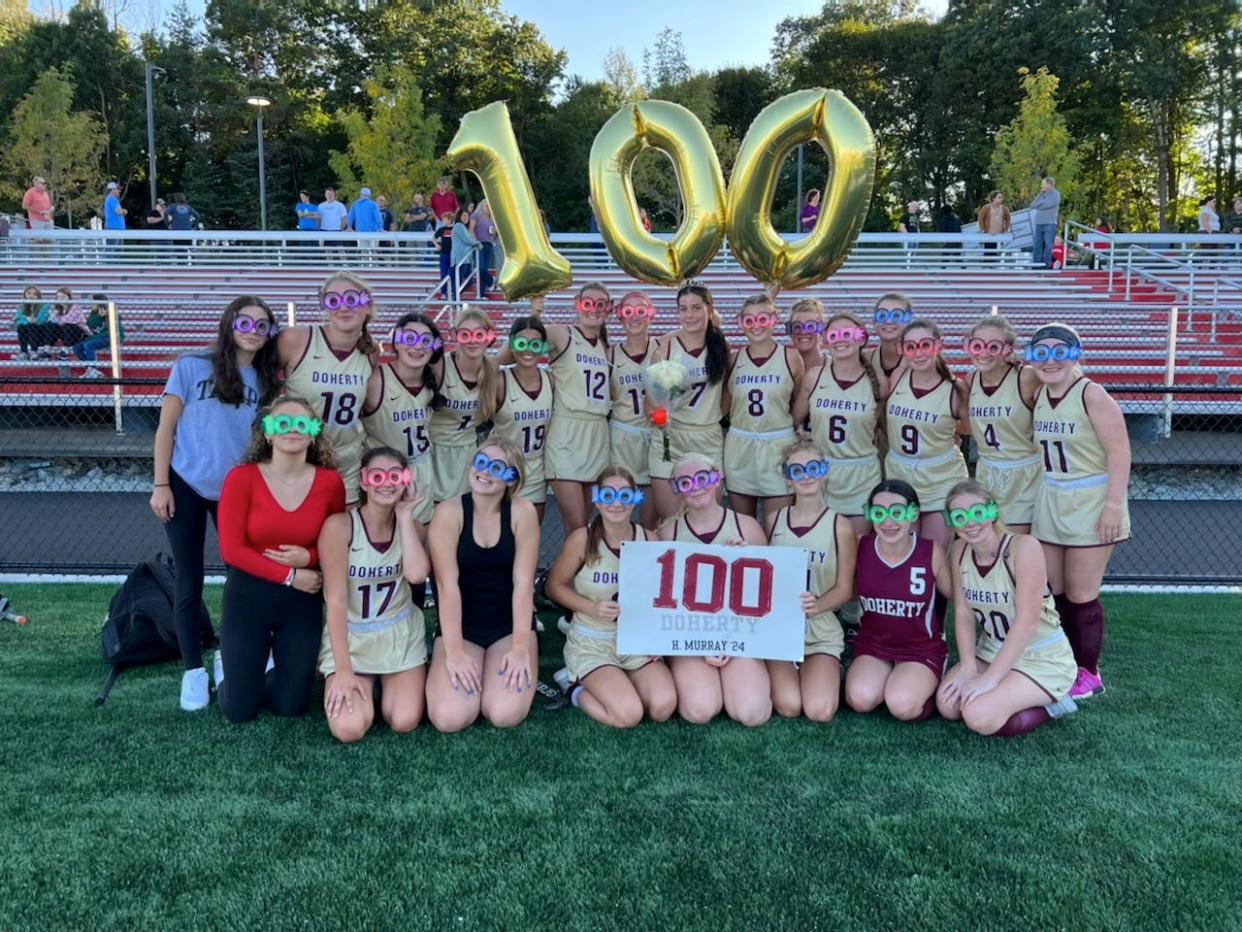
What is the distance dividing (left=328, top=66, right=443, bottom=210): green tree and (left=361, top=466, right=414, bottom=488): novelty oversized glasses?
2598 cm

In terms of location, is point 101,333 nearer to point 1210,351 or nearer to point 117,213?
point 117,213

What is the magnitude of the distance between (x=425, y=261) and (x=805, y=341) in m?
13.9

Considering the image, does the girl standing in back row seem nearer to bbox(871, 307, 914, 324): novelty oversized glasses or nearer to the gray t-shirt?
bbox(871, 307, 914, 324): novelty oversized glasses

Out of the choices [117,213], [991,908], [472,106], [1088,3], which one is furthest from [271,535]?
[1088,3]

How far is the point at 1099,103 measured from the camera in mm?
31812

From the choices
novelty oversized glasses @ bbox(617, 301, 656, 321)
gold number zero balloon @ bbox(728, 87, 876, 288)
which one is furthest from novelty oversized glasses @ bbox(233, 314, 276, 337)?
gold number zero balloon @ bbox(728, 87, 876, 288)

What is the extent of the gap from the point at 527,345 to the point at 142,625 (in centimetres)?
221

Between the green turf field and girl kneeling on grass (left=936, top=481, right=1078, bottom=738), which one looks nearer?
the green turf field

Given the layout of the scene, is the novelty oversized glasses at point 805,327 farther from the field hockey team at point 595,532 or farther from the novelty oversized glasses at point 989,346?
the novelty oversized glasses at point 989,346

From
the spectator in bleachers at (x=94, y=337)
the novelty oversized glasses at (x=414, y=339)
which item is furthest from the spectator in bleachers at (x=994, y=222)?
the novelty oversized glasses at (x=414, y=339)

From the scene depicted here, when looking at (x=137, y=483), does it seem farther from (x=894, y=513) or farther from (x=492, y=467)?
(x=894, y=513)

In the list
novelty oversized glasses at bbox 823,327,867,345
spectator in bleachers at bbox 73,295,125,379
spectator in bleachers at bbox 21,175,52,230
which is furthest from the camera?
spectator in bleachers at bbox 21,175,52,230

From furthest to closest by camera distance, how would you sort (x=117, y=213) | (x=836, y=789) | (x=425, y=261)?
1. (x=117, y=213)
2. (x=425, y=261)
3. (x=836, y=789)

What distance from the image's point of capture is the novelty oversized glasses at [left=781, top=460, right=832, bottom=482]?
3748 millimetres
